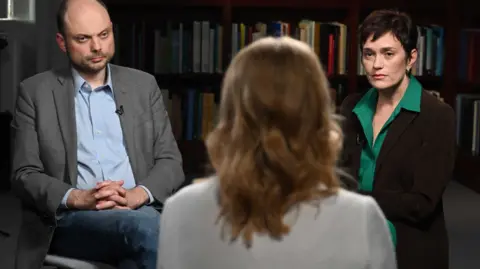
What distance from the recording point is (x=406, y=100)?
2.19 metres

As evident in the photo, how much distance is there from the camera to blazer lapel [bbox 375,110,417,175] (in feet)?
7.09

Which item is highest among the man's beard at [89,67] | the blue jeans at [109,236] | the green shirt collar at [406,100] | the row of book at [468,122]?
the man's beard at [89,67]

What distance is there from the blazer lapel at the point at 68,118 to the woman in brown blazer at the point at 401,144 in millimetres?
774

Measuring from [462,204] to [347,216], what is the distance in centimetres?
371

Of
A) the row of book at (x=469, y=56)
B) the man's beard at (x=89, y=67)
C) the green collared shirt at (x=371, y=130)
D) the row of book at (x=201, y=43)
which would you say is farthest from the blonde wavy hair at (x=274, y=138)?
the row of book at (x=469, y=56)

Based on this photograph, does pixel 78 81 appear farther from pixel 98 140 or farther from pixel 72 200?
pixel 72 200

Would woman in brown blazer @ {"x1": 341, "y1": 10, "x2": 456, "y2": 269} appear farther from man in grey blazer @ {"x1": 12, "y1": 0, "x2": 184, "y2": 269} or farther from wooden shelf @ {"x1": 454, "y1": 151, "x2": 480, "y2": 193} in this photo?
wooden shelf @ {"x1": 454, "y1": 151, "x2": 480, "y2": 193}

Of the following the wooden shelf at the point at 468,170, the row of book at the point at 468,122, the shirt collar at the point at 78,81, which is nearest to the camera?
the shirt collar at the point at 78,81

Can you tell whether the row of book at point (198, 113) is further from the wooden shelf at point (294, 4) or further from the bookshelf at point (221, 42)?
the wooden shelf at point (294, 4)

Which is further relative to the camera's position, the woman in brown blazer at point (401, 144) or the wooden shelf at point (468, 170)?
the wooden shelf at point (468, 170)

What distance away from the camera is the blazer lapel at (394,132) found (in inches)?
85.0

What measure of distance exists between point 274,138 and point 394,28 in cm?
112

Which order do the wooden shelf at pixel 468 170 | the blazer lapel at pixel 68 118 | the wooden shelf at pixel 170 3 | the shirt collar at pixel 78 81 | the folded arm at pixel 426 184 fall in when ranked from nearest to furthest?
the folded arm at pixel 426 184 → the blazer lapel at pixel 68 118 → the shirt collar at pixel 78 81 → the wooden shelf at pixel 468 170 → the wooden shelf at pixel 170 3

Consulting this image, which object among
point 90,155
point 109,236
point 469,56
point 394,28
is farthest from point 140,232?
point 469,56
